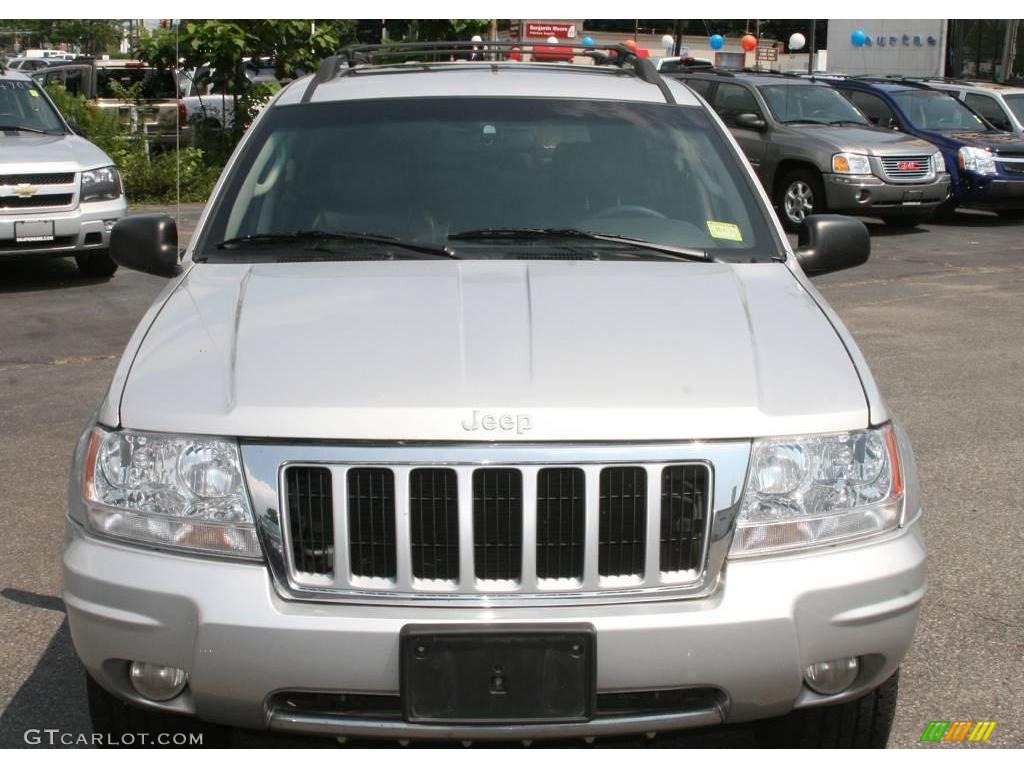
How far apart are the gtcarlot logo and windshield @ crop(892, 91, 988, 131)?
16564 millimetres

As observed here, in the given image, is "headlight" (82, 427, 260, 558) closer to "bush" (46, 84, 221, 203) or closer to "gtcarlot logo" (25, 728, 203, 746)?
"gtcarlot logo" (25, 728, 203, 746)

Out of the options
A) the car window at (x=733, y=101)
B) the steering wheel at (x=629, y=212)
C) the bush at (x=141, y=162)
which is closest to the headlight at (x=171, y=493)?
the steering wheel at (x=629, y=212)

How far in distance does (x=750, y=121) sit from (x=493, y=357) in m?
13.7

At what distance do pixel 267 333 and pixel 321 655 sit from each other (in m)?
0.88

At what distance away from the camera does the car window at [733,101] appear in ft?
57.3

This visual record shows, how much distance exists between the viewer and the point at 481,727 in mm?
2857

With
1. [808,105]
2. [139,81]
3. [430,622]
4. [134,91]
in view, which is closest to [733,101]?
[808,105]

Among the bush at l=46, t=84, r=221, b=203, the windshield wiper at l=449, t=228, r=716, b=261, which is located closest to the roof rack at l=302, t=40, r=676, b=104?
the windshield wiper at l=449, t=228, r=716, b=261

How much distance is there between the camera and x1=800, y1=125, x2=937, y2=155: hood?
1619cm

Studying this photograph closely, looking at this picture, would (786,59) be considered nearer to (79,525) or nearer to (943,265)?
(943,265)

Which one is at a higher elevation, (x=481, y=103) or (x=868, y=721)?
(x=481, y=103)

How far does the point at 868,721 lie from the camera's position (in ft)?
10.8

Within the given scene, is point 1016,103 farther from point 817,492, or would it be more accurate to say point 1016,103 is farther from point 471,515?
point 471,515
